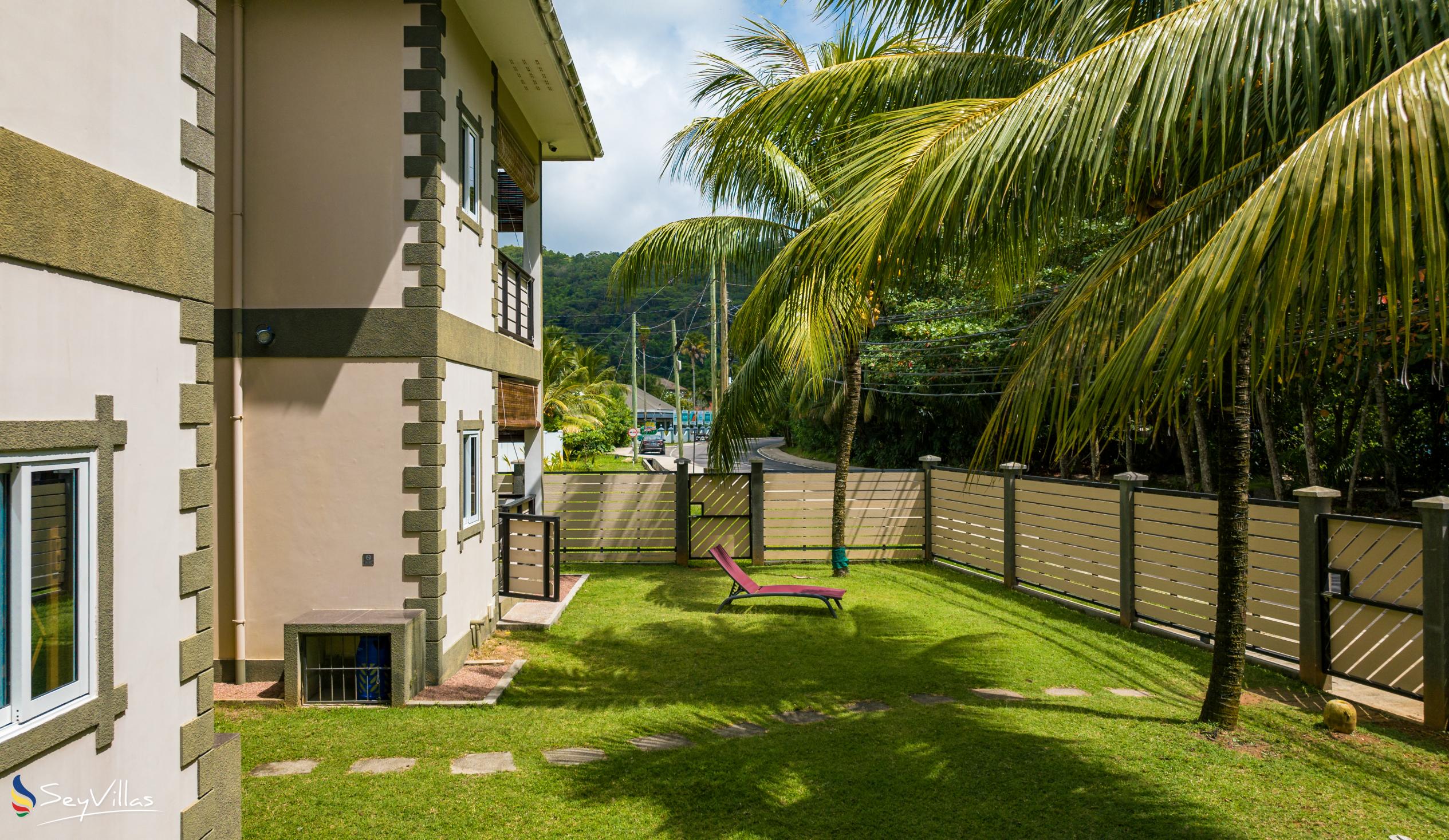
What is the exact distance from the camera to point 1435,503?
6273 mm

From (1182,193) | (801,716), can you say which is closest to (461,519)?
(801,716)

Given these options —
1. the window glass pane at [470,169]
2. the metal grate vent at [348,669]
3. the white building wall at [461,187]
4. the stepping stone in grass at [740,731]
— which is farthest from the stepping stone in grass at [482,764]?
the window glass pane at [470,169]

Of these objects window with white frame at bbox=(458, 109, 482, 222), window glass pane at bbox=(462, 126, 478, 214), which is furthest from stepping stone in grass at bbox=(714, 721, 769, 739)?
window glass pane at bbox=(462, 126, 478, 214)

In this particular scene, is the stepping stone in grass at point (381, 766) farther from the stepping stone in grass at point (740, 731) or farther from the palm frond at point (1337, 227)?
the palm frond at point (1337, 227)

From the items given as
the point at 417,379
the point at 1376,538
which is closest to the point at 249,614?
the point at 417,379

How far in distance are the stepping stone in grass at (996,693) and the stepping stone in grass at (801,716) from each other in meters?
1.44

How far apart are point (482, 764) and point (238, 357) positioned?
426cm

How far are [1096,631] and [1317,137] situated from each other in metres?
8.12

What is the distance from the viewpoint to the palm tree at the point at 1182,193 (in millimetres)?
2283

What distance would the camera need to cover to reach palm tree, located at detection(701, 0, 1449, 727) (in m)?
2.28

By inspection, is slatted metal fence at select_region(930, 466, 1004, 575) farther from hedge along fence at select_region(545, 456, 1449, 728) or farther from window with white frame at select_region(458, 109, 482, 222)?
window with white frame at select_region(458, 109, 482, 222)

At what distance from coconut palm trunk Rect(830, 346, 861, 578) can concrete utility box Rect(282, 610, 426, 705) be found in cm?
721

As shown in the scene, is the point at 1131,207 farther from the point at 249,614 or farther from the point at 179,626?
the point at 249,614

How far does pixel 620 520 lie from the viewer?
14391mm
